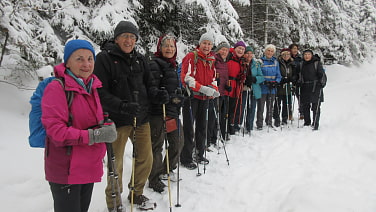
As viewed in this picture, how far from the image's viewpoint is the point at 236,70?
719 cm

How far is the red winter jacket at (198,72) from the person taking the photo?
16.5 ft

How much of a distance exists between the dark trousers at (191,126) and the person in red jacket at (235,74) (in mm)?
2033

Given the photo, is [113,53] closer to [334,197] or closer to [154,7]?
[334,197]

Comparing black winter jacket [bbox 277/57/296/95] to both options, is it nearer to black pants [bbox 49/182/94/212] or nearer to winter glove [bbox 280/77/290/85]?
winter glove [bbox 280/77/290/85]

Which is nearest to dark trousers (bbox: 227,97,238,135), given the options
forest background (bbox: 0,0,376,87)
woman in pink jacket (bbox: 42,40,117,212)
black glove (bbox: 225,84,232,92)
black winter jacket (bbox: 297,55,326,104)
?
black glove (bbox: 225,84,232,92)

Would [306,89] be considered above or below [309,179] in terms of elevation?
above

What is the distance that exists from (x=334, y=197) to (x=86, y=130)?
316 cm

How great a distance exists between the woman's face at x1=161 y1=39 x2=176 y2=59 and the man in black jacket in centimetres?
73

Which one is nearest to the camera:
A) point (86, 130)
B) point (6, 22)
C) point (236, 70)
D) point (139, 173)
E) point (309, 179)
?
point (86, 130)

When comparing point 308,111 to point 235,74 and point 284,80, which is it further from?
point 235,74

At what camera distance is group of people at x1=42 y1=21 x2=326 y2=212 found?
222 cm

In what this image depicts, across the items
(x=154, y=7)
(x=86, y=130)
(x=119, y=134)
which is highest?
(x=154, y=7)

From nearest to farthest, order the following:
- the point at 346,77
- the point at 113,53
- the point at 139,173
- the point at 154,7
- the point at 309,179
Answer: the point at 113,53
the point at 139,173
the point at 309,179
the point at 154,7
the point at 346,77

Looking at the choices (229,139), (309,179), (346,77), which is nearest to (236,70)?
(229,139)
